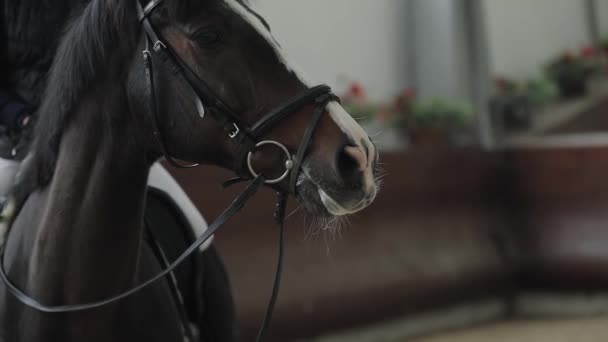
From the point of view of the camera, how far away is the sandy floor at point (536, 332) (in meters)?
4.16

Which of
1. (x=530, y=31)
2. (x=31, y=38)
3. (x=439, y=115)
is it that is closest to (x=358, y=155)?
(x=31, y=38)

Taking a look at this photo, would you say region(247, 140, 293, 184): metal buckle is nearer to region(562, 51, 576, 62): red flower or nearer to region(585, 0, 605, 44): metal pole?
region(562, 51, 576, 62): red flower

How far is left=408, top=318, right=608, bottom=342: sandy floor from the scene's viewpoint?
4.16 m

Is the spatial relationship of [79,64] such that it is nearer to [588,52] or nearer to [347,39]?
[347,39]

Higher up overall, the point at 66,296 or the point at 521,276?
the point at 66,296

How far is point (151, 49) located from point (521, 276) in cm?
388

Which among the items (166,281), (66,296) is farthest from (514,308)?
(66,296)

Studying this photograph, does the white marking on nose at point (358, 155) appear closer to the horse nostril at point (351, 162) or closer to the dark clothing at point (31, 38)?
the horse nostril at point (351, 162)

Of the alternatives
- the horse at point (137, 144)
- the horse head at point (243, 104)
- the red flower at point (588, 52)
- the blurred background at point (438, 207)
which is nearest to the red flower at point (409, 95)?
the blurred background at point (438, 207)

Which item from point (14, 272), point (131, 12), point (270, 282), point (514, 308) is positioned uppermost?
point (131, 12)

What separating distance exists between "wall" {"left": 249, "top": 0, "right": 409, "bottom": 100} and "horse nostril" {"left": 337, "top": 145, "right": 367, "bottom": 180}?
164 inches

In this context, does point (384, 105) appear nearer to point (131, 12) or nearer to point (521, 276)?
point (521, 276)

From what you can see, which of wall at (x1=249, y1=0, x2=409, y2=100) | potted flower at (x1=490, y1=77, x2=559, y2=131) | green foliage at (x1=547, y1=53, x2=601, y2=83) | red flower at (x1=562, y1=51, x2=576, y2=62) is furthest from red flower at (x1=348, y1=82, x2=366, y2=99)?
red flower at (x1=562, y1=51, x2=576, y2=62)

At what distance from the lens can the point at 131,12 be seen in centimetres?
149
